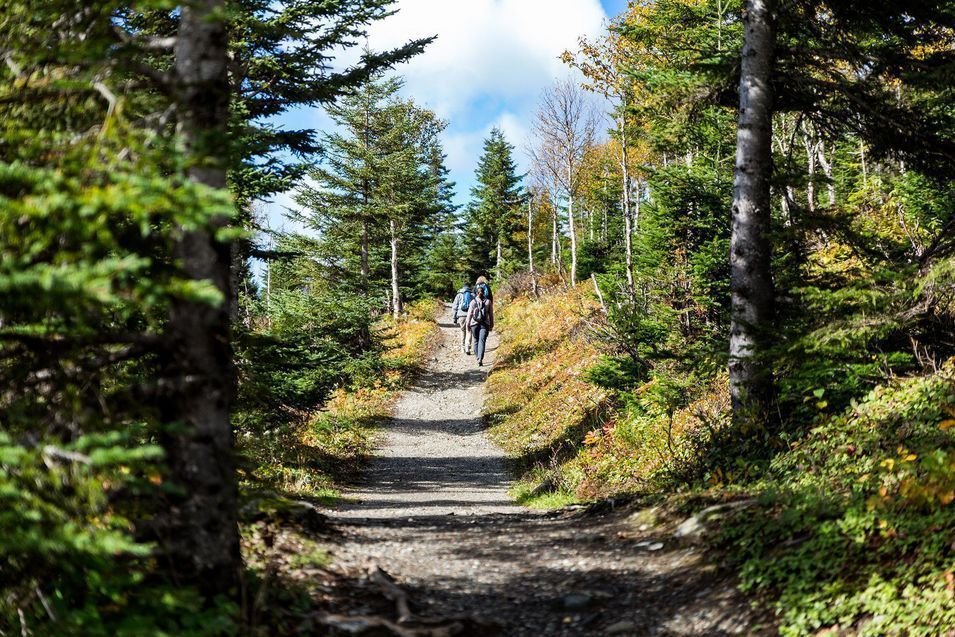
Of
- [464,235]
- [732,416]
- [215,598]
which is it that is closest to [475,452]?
[732,416]

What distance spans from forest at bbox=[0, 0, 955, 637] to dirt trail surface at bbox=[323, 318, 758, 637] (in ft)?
0.18

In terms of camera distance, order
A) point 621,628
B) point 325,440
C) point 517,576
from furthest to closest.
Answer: point 325,440, point 517,576, point 621,628

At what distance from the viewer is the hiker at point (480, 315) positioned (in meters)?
20.5

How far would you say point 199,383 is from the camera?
3.55 metres

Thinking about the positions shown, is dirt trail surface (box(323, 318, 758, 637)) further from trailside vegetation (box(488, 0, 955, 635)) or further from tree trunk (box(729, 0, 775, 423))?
tree trunk (box(729, 0, 775, 423))

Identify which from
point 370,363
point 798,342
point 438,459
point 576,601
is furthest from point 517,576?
point 370,363

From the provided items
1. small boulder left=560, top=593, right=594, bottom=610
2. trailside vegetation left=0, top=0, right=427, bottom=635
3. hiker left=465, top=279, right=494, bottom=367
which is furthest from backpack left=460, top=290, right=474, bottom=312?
trailside vegetation left=0, top=0, right=427, bottom=635

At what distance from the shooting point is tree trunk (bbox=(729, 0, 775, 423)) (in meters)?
8.10

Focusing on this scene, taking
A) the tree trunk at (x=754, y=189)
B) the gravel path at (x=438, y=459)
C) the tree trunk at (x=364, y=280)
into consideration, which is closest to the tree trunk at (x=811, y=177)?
the tree trunk at (x=754, y=189)

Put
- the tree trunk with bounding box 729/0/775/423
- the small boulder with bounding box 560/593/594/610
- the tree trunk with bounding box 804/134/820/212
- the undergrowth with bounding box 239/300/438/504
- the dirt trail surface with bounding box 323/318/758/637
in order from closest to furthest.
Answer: the dirt trail surface with bounding box 323/318/758/637
the small boulder with bounding box 560/593/594/610
the tree trunk with bounding box 804/134/820/212
the tree trunk with bounding box 729/0/775/423
the undergrowth with bounding box 239/300/438/504

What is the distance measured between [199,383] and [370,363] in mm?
14402

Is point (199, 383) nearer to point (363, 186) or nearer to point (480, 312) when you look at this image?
point (480, 312)

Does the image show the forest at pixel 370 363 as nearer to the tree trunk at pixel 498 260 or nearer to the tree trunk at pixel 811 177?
the tree trunk at pixel 811 177

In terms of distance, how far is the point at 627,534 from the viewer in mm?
6938
